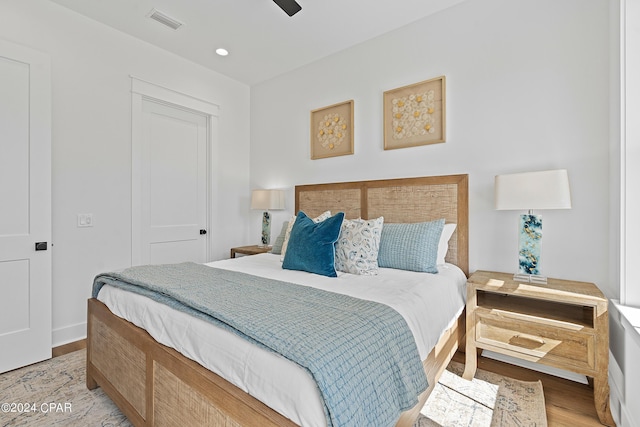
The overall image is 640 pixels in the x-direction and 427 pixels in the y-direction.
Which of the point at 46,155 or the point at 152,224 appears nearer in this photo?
the point at 46,155

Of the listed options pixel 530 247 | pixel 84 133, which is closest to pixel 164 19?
pixel 84 133

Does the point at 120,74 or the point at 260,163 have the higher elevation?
the point at 120,74

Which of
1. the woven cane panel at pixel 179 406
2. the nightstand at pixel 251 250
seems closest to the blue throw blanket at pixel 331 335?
the woven cane panel at pixel 179 406

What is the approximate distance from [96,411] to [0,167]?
187 cm

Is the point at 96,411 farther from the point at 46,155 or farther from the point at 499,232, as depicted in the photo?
the point at 499,232

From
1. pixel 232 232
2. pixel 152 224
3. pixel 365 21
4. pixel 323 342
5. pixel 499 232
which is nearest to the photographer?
pixel 323 342

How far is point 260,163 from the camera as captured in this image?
4.09 metres

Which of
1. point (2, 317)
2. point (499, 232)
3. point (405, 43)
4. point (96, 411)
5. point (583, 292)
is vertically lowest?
point (96, 411)

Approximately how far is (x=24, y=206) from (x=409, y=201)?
3.05 metres

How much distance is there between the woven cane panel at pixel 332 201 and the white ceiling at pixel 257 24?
1.49m

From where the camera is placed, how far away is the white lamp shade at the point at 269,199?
12.0 feet

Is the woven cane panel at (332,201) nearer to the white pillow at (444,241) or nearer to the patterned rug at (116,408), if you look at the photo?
the white pillow at (444,241)

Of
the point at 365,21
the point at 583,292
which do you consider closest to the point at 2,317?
the point at 365,21

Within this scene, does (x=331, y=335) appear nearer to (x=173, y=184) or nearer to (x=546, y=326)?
(x=546, y=326)
